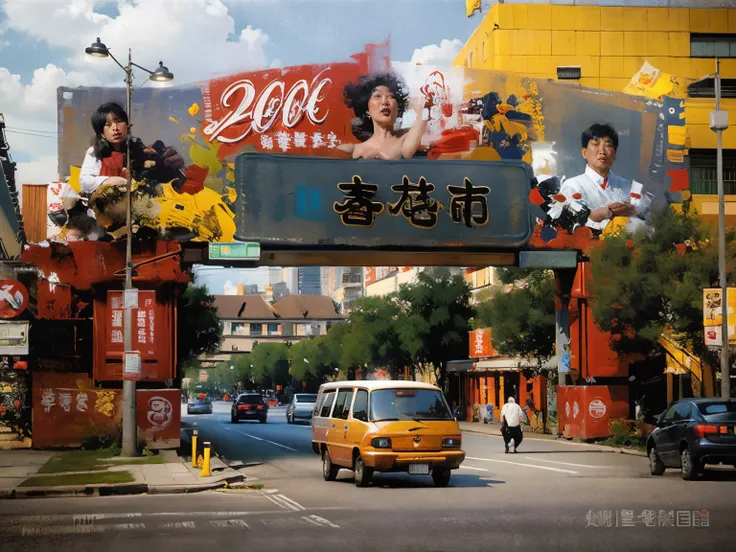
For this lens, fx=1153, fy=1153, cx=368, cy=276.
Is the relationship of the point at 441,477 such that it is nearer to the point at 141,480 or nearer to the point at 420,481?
the point at 420,481

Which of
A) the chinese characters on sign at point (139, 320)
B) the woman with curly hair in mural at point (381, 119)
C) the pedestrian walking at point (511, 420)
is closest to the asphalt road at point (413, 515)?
the pedestrian walking at point (511, 420)

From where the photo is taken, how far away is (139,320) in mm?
37062

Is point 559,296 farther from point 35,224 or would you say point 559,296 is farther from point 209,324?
point 209,324

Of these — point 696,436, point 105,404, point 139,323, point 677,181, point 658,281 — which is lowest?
point 105,404

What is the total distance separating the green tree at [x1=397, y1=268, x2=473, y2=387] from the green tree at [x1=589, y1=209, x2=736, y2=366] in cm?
3571

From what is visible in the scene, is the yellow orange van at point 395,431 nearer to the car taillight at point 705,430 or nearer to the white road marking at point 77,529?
the car taillight at point 705,430

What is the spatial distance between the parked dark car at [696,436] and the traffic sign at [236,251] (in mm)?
15737

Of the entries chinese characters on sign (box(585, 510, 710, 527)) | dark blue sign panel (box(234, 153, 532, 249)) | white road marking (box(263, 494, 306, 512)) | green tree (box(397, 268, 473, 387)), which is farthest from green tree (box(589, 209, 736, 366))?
green tree (box(397, 268, 473, 387))

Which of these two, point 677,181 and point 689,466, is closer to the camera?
point 689,466

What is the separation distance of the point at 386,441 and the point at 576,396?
22.5 m

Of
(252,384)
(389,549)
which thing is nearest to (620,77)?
(389,549)

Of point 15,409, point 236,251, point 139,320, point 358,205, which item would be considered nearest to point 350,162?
point 358,205

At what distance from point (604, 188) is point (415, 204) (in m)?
7.80

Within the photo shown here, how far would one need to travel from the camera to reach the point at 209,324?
64.6 metres
